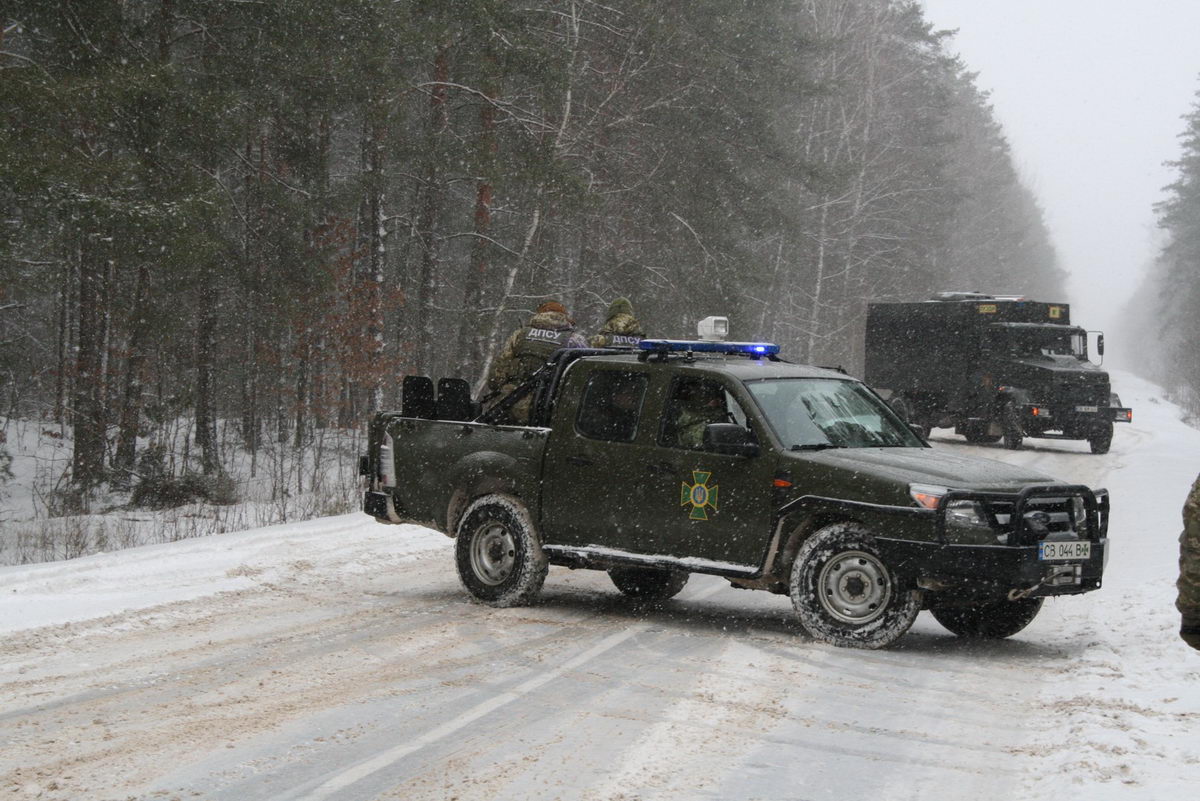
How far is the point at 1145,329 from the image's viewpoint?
156 m

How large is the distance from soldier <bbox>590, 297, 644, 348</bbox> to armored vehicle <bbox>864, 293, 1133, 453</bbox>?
46.8 feet

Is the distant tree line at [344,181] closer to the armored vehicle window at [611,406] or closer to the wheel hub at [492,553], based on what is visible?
the wheel hub at [492,553]

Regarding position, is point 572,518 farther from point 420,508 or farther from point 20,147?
point 20,147

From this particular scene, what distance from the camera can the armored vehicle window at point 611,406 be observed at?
30.2 ft

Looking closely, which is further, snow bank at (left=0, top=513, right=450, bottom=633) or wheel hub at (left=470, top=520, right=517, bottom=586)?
wheel hub at (left=470, top=520, right=517, bottom=586)

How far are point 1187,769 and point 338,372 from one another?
1950 centimetres

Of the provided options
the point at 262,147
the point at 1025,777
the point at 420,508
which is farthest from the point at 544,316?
the point at 262,147

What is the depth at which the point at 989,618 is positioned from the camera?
8812 millimetres

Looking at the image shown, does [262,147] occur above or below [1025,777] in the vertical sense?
above

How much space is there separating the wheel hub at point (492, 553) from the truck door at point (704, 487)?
47.5 inches

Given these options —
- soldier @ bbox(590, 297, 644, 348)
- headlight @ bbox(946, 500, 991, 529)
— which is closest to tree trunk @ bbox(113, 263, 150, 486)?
soldier @ bbox(590, 297, 644, 348)

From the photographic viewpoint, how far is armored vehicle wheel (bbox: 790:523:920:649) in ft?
26.3

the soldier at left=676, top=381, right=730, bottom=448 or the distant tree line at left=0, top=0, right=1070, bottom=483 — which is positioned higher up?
the distant tree line at left=0, top=0, right=1070, bottom=483

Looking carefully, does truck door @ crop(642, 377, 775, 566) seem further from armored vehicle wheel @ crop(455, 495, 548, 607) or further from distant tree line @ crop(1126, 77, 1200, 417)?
distant tree line @ crop(1126, 77, 1200, 417)
